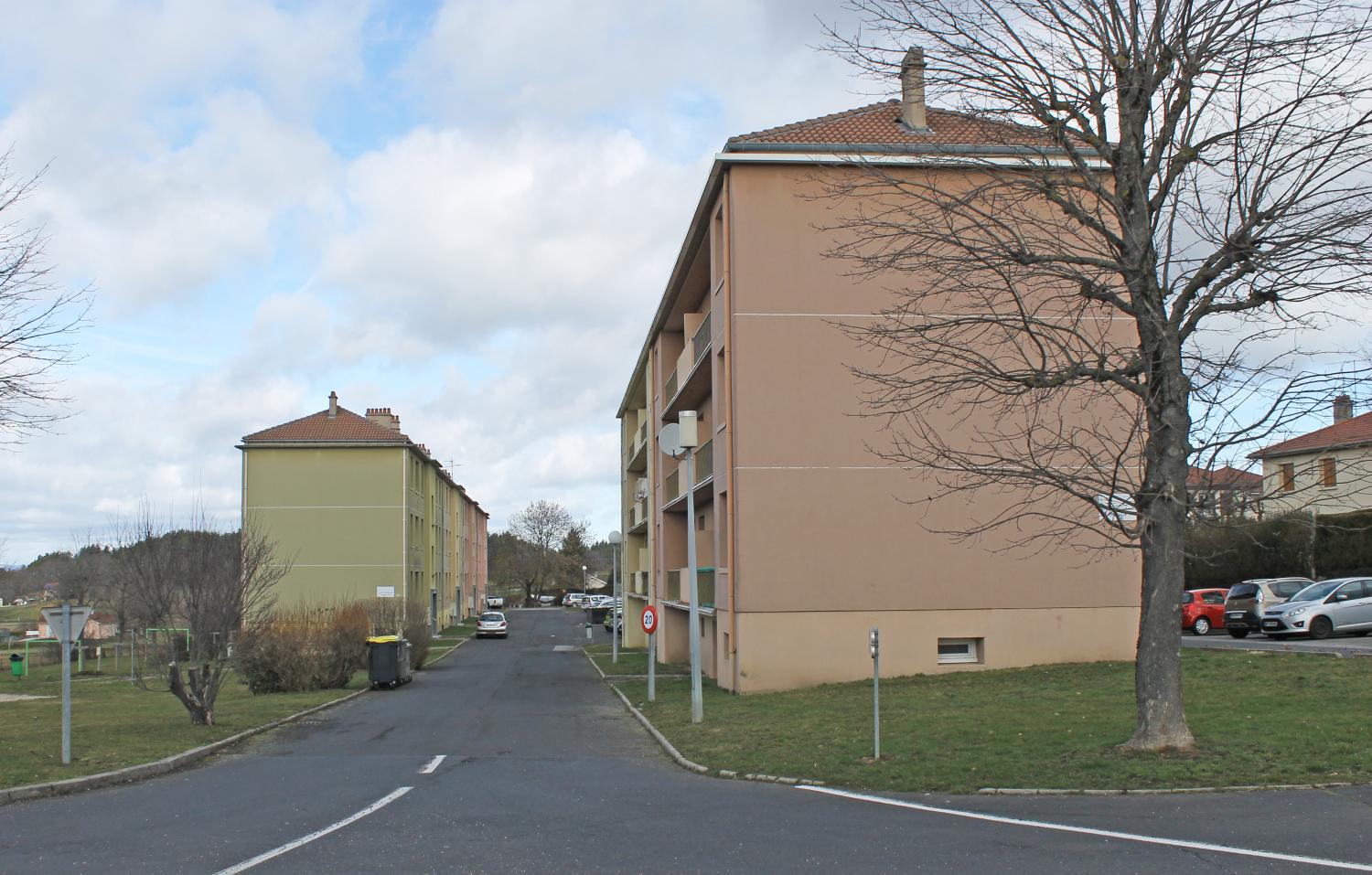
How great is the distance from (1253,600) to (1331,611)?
360cm

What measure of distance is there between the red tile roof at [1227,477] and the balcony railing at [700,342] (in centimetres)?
1537

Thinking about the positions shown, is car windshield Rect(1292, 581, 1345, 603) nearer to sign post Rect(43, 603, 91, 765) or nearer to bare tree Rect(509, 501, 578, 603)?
sign post Rect(43, 603, 91, 765)

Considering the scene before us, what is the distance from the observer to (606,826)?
30.5 ft

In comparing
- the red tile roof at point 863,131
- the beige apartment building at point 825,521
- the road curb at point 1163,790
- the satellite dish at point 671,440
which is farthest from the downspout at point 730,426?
the road curb at point 1163,790

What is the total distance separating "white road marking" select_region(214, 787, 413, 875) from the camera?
791 cm

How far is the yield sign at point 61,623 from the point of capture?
1413cm

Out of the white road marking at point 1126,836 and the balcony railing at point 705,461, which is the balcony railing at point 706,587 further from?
the white road marking at point 1126,836

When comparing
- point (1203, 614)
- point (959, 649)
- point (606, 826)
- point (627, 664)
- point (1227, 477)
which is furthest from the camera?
point (627, 664)

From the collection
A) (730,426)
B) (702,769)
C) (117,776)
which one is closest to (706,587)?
(730,426)

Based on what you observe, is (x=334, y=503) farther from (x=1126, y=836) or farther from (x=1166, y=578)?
(x=1126, y=836)

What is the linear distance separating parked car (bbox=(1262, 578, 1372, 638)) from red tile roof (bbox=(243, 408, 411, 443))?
4060 centimetres

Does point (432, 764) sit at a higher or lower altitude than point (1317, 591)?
lower

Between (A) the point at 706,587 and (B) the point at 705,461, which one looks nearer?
(A) the point at 706,587

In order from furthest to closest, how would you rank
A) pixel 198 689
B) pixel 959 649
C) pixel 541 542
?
pixel 541 542 → pixel 959 649 → pixel 198 689
